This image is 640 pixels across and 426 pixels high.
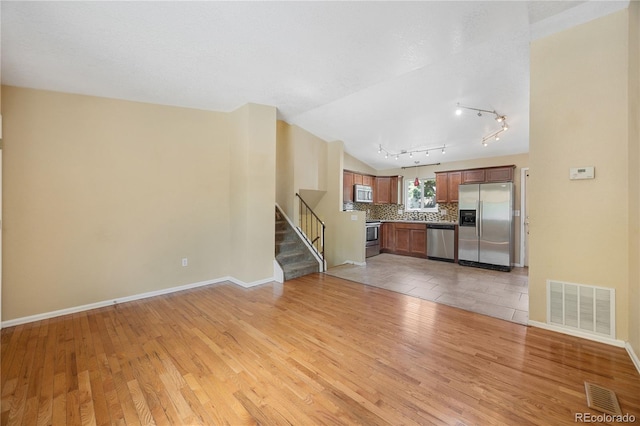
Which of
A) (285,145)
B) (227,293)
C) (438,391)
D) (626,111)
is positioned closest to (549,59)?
(626,111)

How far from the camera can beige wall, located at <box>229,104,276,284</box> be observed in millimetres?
3889

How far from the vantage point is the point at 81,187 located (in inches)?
121

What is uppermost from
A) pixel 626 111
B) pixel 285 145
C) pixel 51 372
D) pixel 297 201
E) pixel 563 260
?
pixel 285 145

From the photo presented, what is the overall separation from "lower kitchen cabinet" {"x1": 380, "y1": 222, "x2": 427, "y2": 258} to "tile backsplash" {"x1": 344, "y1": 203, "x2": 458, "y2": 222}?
70 cm

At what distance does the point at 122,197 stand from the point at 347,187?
15.3 ft

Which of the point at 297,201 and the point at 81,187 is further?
the point at 297,201

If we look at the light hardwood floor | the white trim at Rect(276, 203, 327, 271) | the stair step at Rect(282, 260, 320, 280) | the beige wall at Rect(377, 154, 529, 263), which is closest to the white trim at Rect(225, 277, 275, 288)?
the stair step at Rect(282, 260, 320, 280)

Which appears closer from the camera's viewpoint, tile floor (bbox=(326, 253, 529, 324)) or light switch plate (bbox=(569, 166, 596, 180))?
light switch plate (bbox=(569, 166, 596, 180))

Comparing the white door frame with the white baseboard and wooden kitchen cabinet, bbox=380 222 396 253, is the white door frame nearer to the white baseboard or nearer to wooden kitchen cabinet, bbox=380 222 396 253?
wooden kitchen cabinet, bbox=380 222 396 253

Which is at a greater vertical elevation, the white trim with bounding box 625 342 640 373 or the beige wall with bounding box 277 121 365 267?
the beige wall with bounding box 277 121 365 267

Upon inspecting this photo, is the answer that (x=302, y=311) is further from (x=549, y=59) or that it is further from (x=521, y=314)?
(x=549, y=59)

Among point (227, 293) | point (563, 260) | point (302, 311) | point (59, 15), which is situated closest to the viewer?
point (59, 15)

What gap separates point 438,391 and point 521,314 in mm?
1948

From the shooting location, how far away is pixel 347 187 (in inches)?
261
